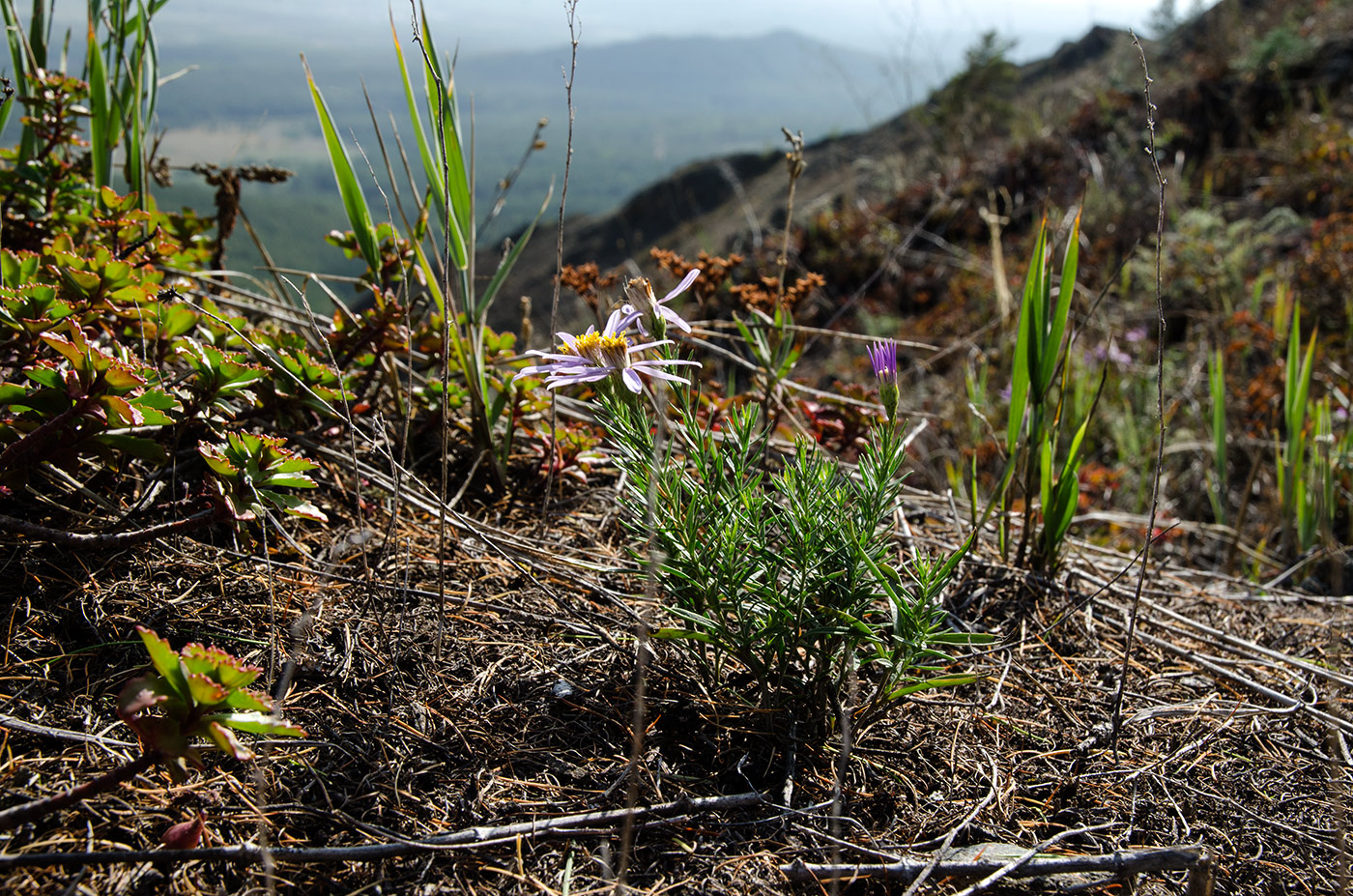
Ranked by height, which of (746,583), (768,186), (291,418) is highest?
(768,186)

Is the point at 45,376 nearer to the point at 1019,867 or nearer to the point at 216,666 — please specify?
the point at 216,666

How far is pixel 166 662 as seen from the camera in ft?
2.82

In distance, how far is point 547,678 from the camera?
1.36m

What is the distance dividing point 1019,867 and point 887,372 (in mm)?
701

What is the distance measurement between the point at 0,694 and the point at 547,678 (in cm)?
79

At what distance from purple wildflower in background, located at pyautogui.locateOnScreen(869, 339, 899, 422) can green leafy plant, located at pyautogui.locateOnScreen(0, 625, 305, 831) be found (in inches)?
34.9

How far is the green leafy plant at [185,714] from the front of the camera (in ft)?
2.84

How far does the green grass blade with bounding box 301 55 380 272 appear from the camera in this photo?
5.74 ft

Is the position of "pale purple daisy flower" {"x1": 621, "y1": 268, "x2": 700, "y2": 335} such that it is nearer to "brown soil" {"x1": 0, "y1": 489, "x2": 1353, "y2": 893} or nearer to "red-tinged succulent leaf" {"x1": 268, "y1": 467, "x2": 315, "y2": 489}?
"brown soil" {"x1": 0, "y1": 489, "x2": 1353, "y2": 893}

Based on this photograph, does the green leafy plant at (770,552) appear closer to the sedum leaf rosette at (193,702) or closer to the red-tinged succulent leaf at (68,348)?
the sedum leaf rosette at (193,702)

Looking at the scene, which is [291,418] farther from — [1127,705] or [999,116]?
[999,116]

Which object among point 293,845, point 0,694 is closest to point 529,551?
point 293,845

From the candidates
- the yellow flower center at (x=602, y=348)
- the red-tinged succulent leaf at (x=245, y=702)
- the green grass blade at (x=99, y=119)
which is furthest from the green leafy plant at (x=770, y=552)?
the green grass blade at (x=99, y=119)

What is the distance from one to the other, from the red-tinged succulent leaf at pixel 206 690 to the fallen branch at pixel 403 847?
6.8 inches
